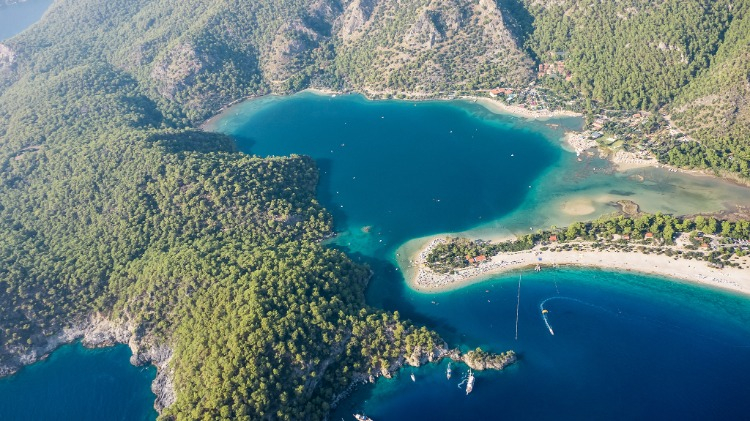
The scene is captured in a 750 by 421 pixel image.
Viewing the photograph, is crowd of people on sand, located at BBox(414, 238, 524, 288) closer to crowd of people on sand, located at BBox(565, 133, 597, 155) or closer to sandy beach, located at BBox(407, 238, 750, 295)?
sandy beach, located at BBox(407, 238, 750, 295)

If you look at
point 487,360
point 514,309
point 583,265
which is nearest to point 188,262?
point 487,360

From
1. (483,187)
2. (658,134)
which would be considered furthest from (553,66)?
(483,187)

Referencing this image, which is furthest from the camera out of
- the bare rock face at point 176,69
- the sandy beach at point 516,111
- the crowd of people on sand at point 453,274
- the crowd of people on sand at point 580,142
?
the bare rock face at point 176,69

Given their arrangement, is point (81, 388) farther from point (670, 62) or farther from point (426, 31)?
point (670, 62)

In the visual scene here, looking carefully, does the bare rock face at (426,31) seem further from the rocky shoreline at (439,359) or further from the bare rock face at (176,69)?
the rocky shoreline at (439,359)

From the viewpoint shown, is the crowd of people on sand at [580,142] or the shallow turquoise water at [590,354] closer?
the shallow turquoise water at [590,354]

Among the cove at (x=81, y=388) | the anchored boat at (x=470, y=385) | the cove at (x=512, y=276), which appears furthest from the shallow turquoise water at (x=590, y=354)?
the cove at (x=81, y=388)

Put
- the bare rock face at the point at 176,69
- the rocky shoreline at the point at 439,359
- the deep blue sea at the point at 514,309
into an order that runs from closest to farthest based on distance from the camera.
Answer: the deep blue sea at the point at 514,309 < the rocky shoreline at the point at 439,359 < the bare rock face at the point at 176,69
